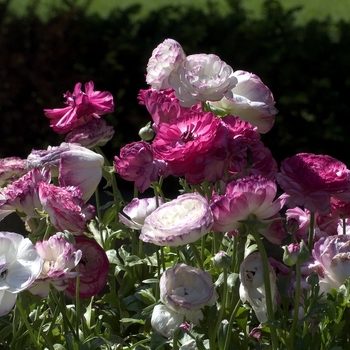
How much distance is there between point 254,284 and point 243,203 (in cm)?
15

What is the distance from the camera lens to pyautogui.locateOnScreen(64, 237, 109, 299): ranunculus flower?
4.12 ft

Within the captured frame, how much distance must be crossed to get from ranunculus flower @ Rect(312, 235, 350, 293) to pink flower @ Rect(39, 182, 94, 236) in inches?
13.2

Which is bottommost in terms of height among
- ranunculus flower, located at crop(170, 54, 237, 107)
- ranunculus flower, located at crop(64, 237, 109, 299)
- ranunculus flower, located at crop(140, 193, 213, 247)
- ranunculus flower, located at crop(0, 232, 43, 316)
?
ranunculus flower, located at crop(64, 237, 109, 299)

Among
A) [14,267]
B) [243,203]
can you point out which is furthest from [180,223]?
[14,267]

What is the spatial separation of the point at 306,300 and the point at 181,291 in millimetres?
201

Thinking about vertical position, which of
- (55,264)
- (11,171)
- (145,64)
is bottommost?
(145,64)

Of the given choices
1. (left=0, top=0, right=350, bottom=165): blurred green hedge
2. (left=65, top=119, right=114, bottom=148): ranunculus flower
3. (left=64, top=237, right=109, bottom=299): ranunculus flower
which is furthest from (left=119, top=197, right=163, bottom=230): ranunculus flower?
(left=0, top=0, right=350, bottom=165): blurred green hedge

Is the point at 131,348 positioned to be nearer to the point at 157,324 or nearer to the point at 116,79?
the point at 157,324

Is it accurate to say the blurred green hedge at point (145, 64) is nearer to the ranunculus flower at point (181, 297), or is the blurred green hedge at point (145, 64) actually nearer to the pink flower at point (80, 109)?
the pink flower at point (80, 109)

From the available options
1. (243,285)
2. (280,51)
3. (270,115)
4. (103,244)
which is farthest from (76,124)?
(280,51)

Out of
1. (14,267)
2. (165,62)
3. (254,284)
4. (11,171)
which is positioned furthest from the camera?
(11,171)

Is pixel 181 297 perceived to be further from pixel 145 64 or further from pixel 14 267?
pixel 145 64

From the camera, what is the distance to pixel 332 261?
1198 mm

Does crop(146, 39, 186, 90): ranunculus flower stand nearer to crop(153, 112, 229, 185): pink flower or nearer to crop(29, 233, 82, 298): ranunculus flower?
crop(153, 112, 229, 185): pink flower
